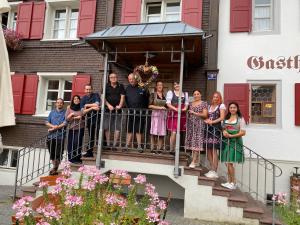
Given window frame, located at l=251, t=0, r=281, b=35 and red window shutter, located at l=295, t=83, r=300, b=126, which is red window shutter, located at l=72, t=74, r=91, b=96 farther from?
red window shutter, located at l=295, t=83, r=300, b=126

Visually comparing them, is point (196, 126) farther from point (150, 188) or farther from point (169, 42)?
point (150, 188)

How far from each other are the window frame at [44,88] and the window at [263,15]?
5.90m

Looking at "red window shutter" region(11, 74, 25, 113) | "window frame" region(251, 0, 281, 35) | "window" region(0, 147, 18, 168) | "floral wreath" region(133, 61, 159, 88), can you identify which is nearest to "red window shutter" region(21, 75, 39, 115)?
"red window shutter" region(11, 74, 25, 113)

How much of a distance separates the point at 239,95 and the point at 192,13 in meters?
2.75

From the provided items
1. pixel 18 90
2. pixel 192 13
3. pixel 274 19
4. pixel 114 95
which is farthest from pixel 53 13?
pixel 274 19

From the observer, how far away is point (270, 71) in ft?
27.3

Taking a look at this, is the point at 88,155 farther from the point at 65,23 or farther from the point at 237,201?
the point at 65,23

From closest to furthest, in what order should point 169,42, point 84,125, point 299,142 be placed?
point 169,42
point 84,125
point 299,142

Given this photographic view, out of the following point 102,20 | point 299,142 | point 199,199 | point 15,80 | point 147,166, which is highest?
point 102,20

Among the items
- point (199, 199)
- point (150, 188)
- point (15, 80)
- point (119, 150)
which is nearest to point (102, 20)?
point (15, 80)

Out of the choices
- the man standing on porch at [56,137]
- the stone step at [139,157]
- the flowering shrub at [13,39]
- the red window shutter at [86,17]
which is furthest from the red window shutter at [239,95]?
the flowering shrub at [13,39]

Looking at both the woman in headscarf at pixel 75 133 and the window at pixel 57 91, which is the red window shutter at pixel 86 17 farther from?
the woman in headscarf at pixel 75 133

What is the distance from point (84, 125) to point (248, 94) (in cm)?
446

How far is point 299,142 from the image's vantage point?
7910 mm
